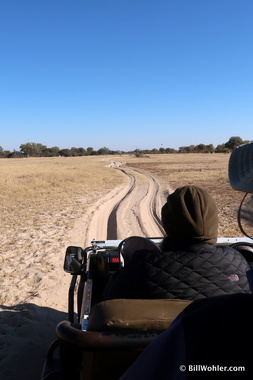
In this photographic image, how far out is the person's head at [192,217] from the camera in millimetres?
1979

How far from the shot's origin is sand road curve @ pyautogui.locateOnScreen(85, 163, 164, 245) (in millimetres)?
8069

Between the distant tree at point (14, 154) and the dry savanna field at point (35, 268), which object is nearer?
the dry savanna field at point (35, 268)

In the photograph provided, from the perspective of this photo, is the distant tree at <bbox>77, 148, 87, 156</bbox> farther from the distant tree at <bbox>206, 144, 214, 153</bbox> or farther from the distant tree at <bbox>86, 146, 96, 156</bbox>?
the distant tree at <bbox>206, 144, 214, 153</bbox>

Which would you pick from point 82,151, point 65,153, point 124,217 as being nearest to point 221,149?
point 65,153

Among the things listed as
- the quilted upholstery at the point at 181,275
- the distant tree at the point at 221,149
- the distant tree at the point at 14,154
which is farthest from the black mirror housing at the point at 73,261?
the distant tree at the point at 14,154

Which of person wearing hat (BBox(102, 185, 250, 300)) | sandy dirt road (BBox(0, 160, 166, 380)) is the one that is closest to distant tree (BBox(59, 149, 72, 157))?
sandy dirt road (BBox(0, 160, 166, 380))

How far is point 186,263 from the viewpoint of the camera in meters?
1.89

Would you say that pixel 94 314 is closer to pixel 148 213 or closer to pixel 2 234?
pixel 2 234

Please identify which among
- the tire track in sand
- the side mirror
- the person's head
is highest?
the person's head

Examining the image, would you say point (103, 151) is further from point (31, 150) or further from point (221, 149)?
point (221, 149)

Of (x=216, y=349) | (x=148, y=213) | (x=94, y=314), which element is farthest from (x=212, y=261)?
(x=148, y=213)

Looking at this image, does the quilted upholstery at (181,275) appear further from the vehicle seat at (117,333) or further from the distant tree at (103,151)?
the distant tree at (103,151)

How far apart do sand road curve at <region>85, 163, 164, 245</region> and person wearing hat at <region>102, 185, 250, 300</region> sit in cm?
549

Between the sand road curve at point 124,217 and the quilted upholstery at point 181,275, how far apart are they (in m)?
5.54
